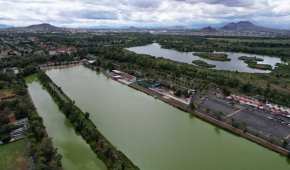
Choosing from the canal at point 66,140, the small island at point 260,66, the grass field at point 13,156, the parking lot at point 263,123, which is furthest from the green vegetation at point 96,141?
the small island at point 260,66

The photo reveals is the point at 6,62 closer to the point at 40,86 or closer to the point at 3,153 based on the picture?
the point at 40,86

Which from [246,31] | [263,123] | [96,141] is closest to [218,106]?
[263,123]

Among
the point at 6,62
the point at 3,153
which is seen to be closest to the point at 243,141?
the point at 3,153

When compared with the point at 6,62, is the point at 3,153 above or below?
below

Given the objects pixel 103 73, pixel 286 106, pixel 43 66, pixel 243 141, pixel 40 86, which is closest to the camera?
pixel 243 141

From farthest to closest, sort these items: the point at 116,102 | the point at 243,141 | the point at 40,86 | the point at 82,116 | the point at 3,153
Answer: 1. the point at 40,86
2. the point at 116,102
3. the point at 82,116
4. the point at 243,141
5. the point at 3,153

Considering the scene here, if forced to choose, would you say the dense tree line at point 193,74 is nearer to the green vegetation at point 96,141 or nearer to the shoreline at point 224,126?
the shoreline at point 224,126

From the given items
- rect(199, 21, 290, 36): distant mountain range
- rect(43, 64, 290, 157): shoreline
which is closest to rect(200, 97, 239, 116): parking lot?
rect(43, 64, 290, 157): shoreline
